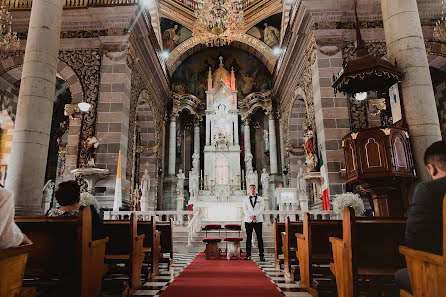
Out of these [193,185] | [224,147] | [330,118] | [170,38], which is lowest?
[193,185]

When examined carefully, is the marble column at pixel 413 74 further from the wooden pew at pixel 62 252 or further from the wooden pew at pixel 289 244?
the wooden pew at pixel 62 252

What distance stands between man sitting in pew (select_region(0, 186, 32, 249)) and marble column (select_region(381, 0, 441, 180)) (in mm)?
5680

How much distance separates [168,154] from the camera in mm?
18453

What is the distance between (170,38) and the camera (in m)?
18.4

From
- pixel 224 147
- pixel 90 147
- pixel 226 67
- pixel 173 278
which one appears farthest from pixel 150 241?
pixel 226 67

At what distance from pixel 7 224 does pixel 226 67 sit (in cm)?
1928

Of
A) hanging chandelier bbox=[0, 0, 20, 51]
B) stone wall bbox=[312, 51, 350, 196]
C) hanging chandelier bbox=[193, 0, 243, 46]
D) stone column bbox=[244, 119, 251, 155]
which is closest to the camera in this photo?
hanging chandelier bbox=[0, 0, 20, 51]

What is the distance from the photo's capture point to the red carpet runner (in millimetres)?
3727

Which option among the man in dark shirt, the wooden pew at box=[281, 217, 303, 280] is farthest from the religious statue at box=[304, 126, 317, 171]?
the man in dark shirt

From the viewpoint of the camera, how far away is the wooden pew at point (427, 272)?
1.81 m

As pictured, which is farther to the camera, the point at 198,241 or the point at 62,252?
the point at 198,241

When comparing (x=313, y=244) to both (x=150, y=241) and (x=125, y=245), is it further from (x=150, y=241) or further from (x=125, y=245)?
(x=150, y=241)

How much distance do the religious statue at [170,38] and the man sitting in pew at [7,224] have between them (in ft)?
57.1

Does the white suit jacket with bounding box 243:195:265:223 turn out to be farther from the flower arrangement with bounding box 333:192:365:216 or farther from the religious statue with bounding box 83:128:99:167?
the religious statue with bounding box 83:128:99:167
